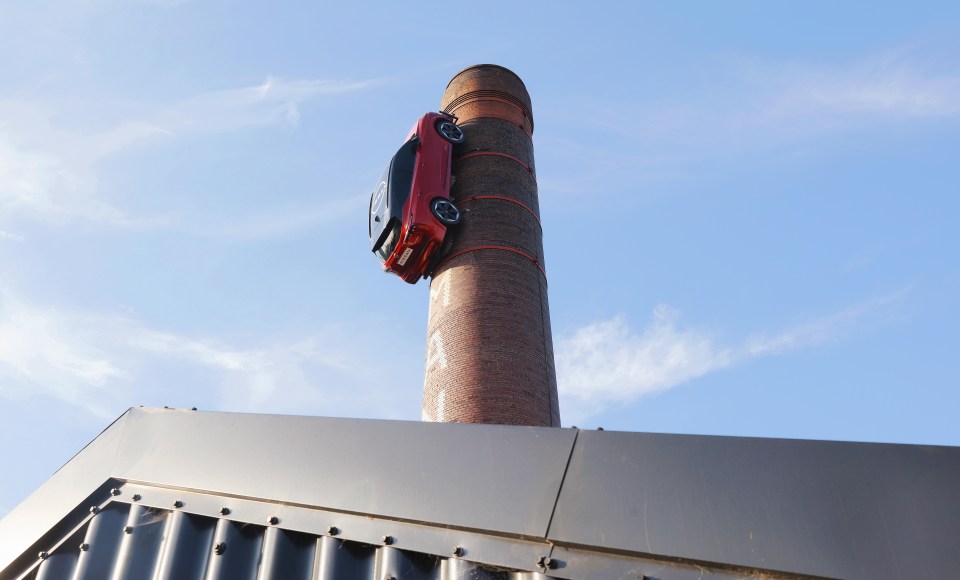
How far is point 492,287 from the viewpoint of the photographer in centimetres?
1003

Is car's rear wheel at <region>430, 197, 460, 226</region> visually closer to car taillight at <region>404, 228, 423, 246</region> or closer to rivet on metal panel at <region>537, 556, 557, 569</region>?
car taillight at <region>404, 228, 423, 246</region>

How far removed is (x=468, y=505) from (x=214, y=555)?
1077 millimetres

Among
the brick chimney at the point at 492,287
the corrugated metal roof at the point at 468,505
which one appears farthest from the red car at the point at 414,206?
the corrugated metal roof at the point at 468,505

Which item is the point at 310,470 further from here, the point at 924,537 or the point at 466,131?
the point at 466,131

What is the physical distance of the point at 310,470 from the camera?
2.93m

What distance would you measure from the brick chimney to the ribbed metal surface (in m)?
5.76

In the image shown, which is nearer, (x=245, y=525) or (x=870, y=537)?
(x=870, y=537)

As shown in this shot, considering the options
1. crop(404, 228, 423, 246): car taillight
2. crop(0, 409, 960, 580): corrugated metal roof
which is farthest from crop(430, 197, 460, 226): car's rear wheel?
crop(0, 409, 960, 580): corrugated metal roof

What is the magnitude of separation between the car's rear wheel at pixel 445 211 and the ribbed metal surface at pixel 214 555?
773 centimetres

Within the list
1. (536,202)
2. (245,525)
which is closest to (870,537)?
(245,525)

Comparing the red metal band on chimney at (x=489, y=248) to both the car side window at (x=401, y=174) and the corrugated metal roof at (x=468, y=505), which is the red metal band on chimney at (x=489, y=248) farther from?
the corrugated metal roof at (x=468, y=505)

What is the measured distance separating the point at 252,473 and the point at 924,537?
2.39 metres

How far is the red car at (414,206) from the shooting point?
10562 millimetres

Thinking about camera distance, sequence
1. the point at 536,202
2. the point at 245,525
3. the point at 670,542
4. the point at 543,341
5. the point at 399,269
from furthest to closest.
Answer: the point at 536,202 < the point at 399,269 < the point at 543,341 < the point at 245,525 < the point at 670,542
